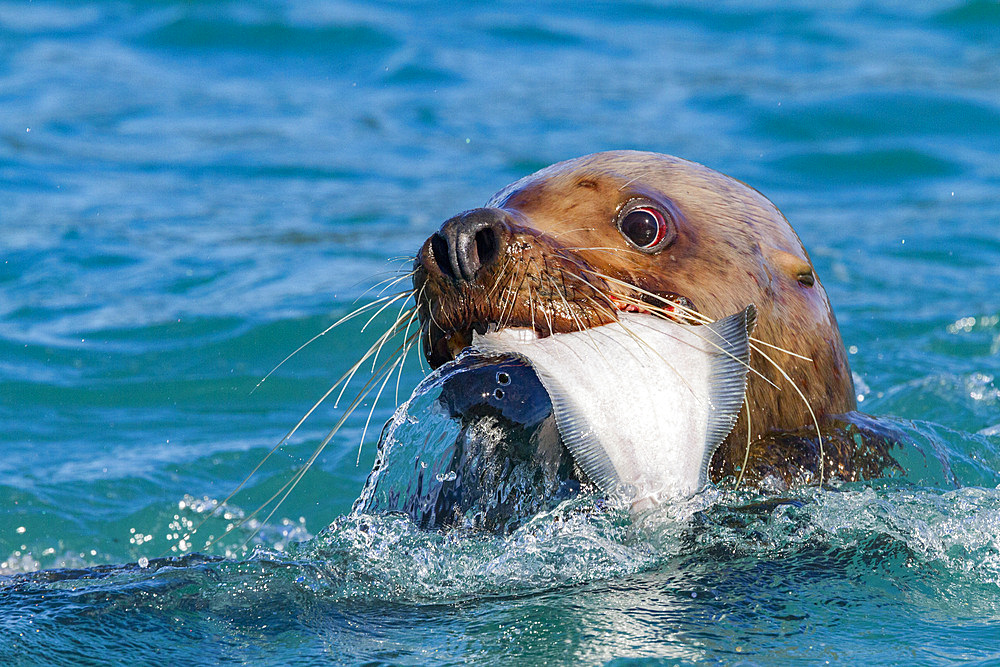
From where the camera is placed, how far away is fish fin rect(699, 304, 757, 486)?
3.01 meters

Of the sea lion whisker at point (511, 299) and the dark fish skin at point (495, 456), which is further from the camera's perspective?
the dark fish skin at point (495, 456)

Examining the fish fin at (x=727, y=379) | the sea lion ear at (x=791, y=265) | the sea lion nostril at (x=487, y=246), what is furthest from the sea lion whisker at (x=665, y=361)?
the sea lion ear at (x=791, y=265)

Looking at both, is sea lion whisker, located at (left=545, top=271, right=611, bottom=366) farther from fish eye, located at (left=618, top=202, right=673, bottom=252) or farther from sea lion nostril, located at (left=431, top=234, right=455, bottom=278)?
fish eye, located at (left=618, top=202, right=673, bottom=252)

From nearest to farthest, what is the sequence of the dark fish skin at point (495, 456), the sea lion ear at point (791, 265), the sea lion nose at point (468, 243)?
1. the sea lion nose at point (468, 243)
2. the dark fish skin at point (495, 456)
3. the sea lion ear at point (791, 265)

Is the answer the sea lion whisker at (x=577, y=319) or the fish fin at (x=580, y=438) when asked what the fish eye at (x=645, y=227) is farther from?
the fish fin at (x=580, y=438)

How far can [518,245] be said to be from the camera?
303 cm

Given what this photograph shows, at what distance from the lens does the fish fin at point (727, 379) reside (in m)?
3.01

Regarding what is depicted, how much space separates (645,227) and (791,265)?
1.64 ft

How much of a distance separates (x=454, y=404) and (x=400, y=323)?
273mm

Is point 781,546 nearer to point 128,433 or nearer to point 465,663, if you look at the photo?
point 465,663

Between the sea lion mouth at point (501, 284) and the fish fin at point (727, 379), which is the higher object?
Result: the sea lion mouth at point (501, 284)

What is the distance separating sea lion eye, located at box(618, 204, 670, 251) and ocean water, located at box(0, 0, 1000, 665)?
65 cm

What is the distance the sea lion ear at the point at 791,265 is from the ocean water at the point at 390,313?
0.57 m

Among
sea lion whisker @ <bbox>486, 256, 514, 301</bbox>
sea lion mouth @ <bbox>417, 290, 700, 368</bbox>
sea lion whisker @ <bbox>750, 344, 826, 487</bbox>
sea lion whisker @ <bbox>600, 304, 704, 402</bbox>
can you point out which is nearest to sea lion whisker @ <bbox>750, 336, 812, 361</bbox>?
sea lion whisker @ <bbox>750, 344, 826, 487</bbox>
